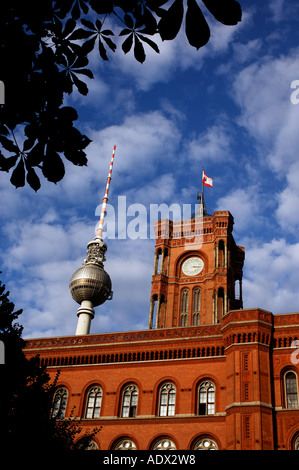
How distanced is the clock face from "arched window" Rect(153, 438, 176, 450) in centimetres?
2817

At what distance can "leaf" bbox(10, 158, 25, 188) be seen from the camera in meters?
4.41

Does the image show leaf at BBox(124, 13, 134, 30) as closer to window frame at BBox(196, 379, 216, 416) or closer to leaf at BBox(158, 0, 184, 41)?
leaf at BBox(158, 0, 184, 41)

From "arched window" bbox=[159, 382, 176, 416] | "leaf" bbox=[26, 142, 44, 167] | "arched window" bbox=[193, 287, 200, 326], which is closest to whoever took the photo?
"leaf" bbox=[26, 142, 44, 167]

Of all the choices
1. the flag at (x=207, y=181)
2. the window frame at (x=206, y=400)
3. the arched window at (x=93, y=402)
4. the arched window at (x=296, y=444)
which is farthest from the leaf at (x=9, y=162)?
the flag at (x=207, y=181)

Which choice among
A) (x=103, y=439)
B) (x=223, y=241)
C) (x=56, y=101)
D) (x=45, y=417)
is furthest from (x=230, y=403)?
(x=223, y=241)

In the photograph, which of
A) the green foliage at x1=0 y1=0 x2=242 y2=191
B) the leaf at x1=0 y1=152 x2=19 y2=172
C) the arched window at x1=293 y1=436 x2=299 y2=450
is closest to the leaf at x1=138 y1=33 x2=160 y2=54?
the green foliage at x1=0 y1=0 x2=242 y2=191

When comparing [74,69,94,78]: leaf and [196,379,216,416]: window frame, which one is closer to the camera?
[74,69,94,78]: leaf

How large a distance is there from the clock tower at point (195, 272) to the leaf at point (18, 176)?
45.7 meters

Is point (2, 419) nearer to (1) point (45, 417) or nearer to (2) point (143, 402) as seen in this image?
(1) point (45, 417)

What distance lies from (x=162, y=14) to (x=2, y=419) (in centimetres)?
1600

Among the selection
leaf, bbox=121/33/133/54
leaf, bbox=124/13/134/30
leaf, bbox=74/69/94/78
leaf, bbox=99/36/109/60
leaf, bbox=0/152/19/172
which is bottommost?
leaf, bbox=0/152/19/172

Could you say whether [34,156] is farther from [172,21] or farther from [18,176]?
[172,21]

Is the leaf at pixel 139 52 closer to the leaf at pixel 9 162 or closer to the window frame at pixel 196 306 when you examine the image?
the leaf at pixel 9 162

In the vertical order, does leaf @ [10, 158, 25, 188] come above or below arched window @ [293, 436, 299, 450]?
below
